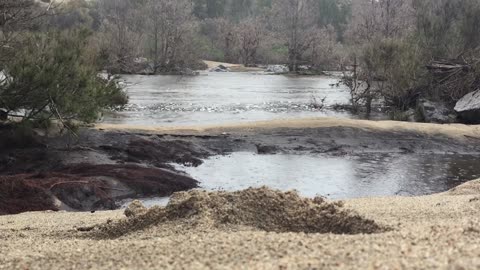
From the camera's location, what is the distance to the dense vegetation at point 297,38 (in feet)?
66.1

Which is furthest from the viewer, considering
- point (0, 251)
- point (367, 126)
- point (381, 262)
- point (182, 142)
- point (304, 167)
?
point (367, 126)

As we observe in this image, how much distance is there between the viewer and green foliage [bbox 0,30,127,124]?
11438 millimetres

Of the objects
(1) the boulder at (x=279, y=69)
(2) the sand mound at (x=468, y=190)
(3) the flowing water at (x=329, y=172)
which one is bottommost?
(1) the boulder at (x=279, y=69)

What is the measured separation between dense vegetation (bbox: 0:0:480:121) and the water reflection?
3442 millimetres

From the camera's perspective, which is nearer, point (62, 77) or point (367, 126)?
point (62, 77)

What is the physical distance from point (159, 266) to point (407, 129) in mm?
13971

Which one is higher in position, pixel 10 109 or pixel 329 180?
pixel 10 109

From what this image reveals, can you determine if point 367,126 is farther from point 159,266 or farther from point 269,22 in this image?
point 269,22

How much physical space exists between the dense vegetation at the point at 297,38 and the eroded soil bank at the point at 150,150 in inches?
44.0

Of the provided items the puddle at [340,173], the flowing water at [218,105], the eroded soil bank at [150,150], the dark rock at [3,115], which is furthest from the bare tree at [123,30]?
the puddle at [340,173]

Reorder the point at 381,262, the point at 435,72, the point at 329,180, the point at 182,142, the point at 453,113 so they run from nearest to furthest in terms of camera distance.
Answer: the point at 381,262
the point at 329,180
the point at 182,142
the point at 453,113
the point at 435,72

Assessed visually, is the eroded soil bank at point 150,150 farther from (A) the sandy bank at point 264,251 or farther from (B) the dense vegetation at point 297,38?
(A) the sandy bank at point 264,251

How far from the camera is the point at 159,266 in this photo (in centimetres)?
278

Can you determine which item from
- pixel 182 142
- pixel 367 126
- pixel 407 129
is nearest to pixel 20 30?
pixel 182 142
